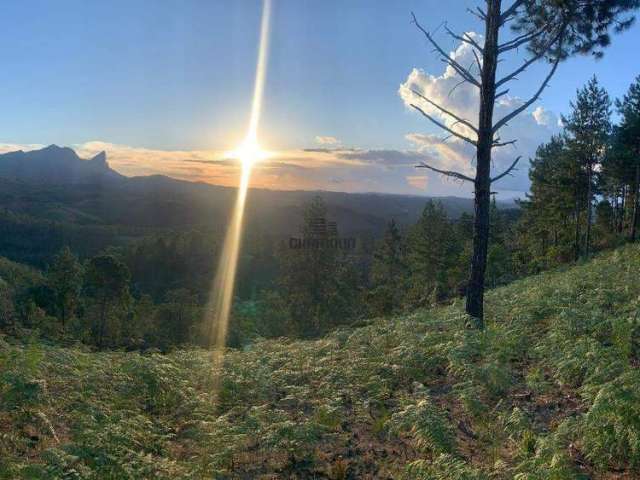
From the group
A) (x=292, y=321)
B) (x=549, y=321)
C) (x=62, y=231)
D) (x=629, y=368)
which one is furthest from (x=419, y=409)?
(x=62, y=231)

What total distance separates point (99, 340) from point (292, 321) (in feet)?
62.8

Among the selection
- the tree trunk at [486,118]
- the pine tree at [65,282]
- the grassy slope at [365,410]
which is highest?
the tree trunk at [486,118]

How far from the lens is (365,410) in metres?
7.70

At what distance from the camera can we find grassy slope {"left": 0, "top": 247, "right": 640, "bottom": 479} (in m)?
5.31

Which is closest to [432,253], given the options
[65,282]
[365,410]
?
[65,282]

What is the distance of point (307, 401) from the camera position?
832cm

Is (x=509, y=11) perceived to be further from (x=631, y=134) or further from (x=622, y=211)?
(x=622, y=211)

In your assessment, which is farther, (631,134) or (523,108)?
(631,134)

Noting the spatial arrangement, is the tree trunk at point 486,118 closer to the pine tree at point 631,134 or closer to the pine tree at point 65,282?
the pine tree at point 631,134

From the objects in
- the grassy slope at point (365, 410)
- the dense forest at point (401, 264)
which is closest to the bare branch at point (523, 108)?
the grassy slope at point (365, 410)

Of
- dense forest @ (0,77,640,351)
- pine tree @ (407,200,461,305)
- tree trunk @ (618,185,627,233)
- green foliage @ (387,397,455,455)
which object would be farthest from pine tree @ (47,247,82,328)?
tree trunk @ (618,185,627,233)

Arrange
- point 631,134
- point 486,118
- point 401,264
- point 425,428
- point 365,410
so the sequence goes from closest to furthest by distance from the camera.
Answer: point 425,428 < point 365,410 < point 486,118 < point 631,134 < point 401,264

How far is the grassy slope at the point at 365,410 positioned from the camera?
5.31 m

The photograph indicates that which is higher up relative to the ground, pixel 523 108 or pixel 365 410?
pixel 523 108
